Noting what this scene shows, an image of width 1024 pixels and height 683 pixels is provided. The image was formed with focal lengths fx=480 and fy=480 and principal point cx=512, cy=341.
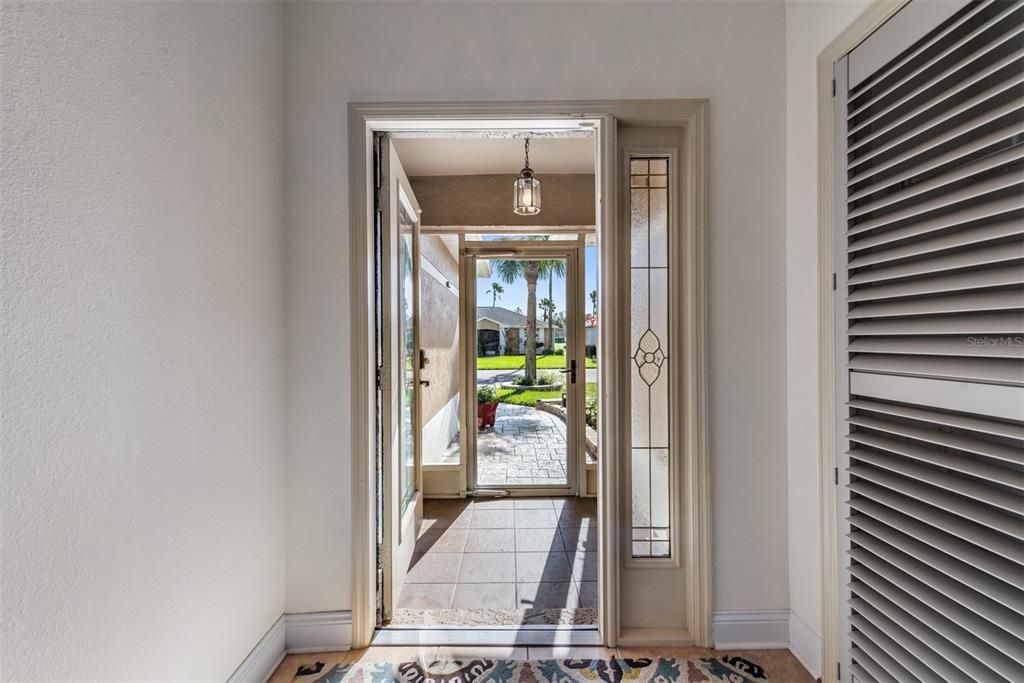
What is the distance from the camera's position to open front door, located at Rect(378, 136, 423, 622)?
2.04 metres

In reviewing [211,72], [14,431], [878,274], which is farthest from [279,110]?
[878,274]

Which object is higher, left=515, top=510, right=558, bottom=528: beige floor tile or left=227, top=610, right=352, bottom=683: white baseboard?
left=227, top=610, right=352, bottom=683: white baseboard

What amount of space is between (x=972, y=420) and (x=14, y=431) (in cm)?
197

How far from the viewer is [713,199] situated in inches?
72.6

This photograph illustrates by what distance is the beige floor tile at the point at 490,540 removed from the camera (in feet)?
9.16

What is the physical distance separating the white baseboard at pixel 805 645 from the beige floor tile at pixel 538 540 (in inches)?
49.1

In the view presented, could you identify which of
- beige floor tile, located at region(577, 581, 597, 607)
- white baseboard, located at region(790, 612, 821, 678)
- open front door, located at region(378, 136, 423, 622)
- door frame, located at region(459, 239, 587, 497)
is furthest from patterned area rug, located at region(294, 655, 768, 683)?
door frame, located at region(459, 239, 587, 497)

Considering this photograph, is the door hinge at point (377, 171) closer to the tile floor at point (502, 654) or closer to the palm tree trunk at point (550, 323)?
the tile floor at point (502, 654)

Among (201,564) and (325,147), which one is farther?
(325,147)

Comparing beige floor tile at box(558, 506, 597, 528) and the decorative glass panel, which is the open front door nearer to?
the decorative glass panel

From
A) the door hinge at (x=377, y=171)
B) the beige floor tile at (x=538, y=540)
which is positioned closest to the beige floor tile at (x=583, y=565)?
the beige floor tile at (x=538, y=540)

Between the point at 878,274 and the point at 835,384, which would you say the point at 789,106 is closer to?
the point at 878,274

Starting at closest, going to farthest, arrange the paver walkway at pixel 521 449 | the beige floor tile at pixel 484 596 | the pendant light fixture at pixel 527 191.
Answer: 1. the beige floor tile at pixel 484 596
2. the pendant light fixture at pixel 527 191
3. the paver walkway at pixel 521 449

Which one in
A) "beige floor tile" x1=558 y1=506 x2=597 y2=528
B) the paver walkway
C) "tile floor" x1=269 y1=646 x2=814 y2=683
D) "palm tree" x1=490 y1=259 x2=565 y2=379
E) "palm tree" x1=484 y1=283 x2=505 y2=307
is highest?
"palm tree" x1=490 y1=259 x2=565 y2=379
